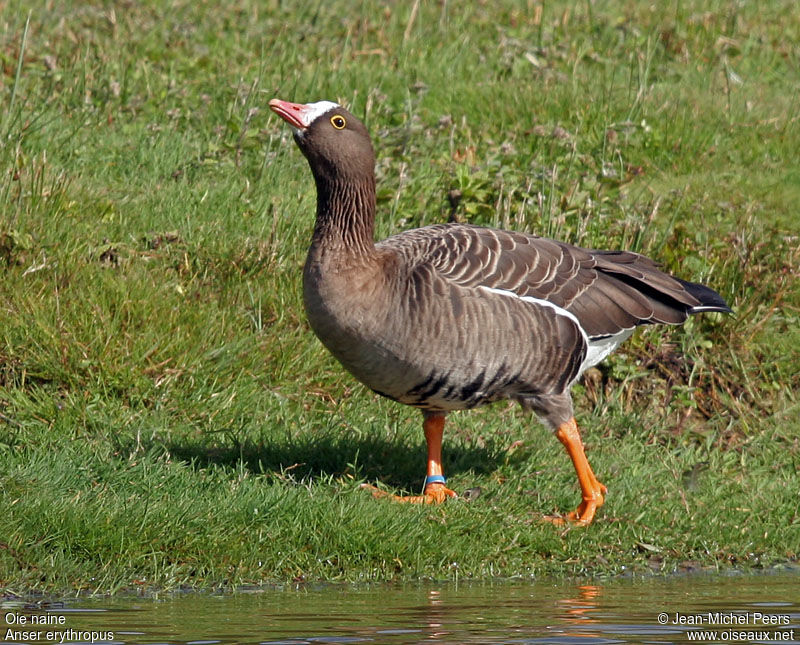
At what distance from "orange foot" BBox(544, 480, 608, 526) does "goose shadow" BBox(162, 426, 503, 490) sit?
0.65m

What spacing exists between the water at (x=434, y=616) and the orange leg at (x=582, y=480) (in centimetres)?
75

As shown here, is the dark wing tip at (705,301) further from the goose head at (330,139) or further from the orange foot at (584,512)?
the goose head at (330,139)

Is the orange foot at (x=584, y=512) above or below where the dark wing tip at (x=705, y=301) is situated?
below

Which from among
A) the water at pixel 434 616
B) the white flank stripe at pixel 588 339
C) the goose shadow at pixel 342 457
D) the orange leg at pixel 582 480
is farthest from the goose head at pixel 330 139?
the water at pixel 434 616

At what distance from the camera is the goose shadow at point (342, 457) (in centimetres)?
654

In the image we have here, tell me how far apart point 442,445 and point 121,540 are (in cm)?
235

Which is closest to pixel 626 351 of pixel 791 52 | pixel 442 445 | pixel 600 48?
pixel 442 445

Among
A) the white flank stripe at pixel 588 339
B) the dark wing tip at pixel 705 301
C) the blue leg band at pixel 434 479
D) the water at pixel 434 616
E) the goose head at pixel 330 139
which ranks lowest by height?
the water at pixel 434 616

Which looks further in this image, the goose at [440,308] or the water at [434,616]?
the goose at [440,308]

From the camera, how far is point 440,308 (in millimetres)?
6234

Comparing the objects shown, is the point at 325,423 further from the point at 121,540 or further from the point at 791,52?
the point at 791,52

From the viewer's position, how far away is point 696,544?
21.0 feet

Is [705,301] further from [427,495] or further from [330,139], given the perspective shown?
[330,139]

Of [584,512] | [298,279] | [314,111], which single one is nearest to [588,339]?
[584,512]
